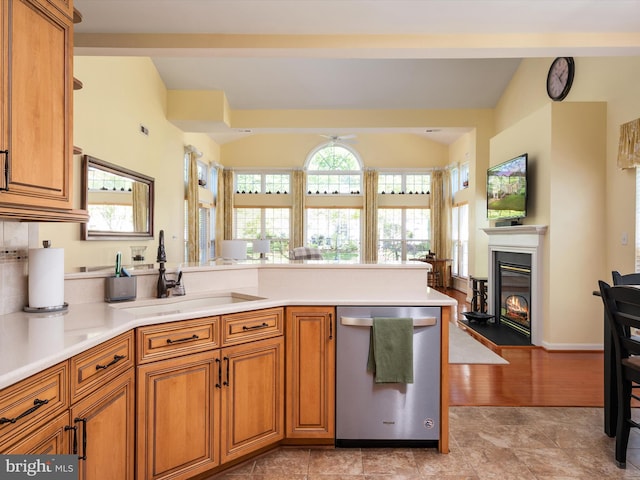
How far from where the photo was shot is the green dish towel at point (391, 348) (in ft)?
8.04

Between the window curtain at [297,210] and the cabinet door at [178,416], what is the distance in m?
8.43

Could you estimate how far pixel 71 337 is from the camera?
1.60 metres

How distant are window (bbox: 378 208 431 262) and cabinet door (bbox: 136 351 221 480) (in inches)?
349

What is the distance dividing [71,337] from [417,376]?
182 cm

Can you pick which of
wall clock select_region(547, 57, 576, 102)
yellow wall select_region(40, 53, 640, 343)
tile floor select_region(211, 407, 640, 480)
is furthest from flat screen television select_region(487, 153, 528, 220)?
tile floor select_region(211, 407, 640, 480)

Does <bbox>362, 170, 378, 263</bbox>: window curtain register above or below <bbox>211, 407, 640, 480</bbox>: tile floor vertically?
above

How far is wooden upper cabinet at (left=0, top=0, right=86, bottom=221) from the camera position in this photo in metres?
1.60

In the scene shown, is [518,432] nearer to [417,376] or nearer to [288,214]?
[417,376]

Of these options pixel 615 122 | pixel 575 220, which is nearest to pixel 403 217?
pixel 575 220

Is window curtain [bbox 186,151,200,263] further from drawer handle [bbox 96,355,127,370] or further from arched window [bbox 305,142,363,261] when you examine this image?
drawer handle [bbox 96,355,127,370]

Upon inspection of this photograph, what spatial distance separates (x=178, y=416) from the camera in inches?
81.3

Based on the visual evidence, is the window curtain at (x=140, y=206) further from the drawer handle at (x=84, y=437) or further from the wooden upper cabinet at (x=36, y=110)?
the drawer handle at (x=84, y=437)

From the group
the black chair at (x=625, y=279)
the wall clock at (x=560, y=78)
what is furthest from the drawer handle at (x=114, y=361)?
the wall clock at (x=560, y=78)

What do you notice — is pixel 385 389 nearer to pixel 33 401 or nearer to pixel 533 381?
pixel 33 401
